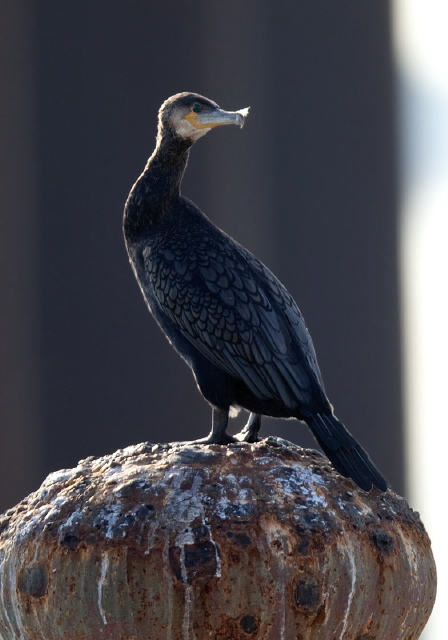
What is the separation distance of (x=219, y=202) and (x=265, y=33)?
334 cm

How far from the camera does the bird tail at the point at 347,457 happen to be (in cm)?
491

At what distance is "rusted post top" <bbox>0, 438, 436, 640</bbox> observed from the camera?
449cm

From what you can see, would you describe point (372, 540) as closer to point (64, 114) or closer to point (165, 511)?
point (165, 511)

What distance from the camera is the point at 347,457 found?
4953 mm

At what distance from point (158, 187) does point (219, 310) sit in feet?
2.83

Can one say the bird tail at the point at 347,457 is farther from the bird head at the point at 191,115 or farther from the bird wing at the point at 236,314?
the bird head at the point at 191,115

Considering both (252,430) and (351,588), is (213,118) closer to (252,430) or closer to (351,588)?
(252,430)

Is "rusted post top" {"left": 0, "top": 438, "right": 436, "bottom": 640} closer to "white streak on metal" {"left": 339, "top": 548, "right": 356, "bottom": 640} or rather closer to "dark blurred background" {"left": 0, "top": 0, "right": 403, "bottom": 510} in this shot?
"white streak on metal" {"left": 339, "top": 548, "right": 356, "bottom": 640}

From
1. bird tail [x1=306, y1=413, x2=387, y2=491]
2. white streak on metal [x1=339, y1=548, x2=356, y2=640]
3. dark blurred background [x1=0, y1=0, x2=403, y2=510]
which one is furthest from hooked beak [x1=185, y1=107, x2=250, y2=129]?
dark blurred background [x1=0, y1=0, x2=403, y2=510]

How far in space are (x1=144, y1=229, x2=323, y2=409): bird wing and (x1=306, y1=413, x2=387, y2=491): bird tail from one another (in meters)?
0.20

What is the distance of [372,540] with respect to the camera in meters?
4.78

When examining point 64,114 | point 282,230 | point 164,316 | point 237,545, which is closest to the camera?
point 237,545

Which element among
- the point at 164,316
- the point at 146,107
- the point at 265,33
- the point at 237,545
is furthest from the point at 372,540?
the point at 265,33

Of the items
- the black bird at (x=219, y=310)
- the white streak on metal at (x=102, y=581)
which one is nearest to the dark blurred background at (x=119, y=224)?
the black bird at (x=219, y=310)
